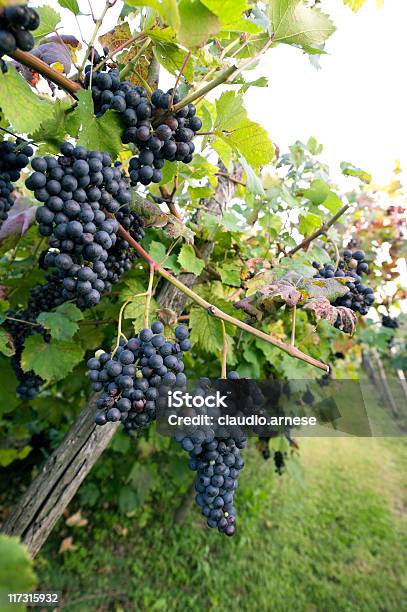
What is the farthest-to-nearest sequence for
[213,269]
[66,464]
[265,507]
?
[265,507] < [213,269] < [66,464]

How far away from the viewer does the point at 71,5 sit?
3.78 feet

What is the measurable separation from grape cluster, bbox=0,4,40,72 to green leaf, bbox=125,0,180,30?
249mm

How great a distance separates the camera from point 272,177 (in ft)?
7.59

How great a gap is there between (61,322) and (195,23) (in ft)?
3.99

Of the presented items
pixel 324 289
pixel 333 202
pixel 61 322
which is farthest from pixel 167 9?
pixel 333 202

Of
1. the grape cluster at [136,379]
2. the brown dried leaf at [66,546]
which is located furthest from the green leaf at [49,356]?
the brown dried leaf at [66,546]

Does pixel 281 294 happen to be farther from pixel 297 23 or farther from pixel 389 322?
pixel 389 322

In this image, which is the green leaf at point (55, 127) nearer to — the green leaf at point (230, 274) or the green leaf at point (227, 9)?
the green leaf at point (227, 9)

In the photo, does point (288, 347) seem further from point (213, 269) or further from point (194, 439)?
point (213, 269)

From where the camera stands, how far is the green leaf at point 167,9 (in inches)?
31.6

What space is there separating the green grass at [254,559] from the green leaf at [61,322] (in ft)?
9.25

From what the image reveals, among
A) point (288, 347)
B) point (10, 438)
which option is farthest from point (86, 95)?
point (10, 438)

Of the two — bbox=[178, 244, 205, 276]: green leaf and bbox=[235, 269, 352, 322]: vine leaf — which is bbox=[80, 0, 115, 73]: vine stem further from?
bbox=[235, 269, 352, 322]: vine leaf

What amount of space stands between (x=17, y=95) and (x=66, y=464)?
4.52 feet
